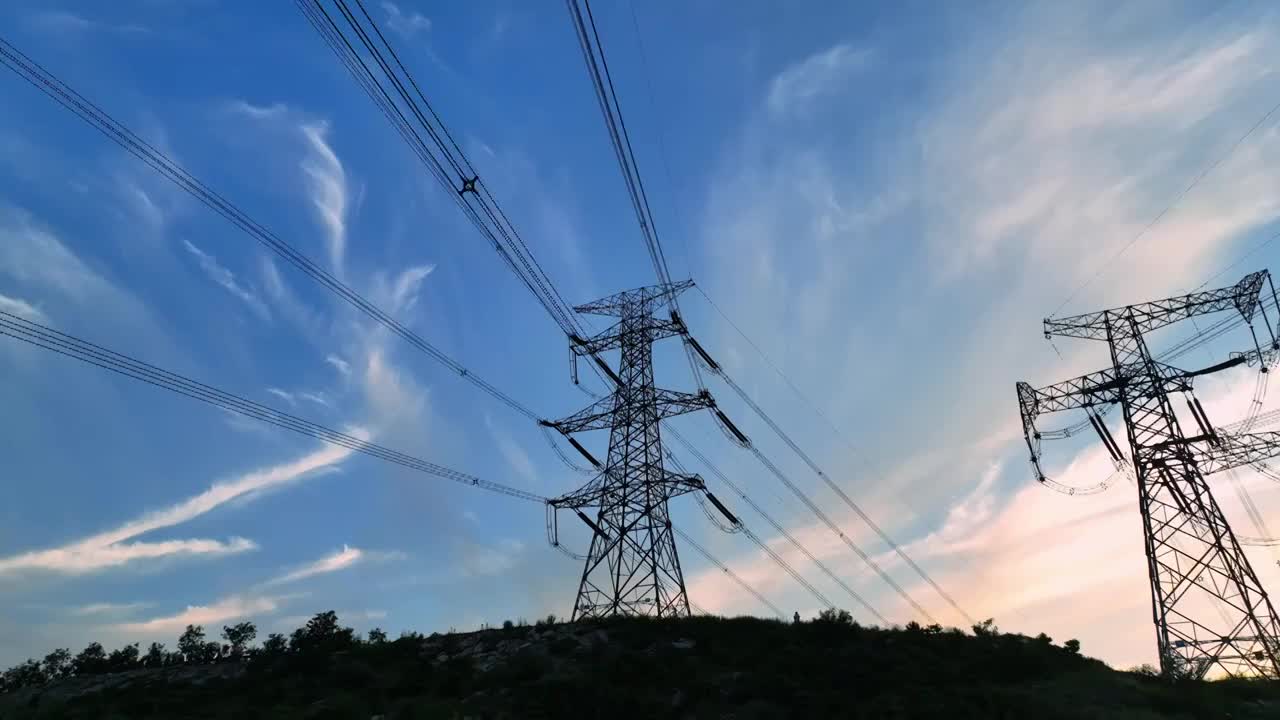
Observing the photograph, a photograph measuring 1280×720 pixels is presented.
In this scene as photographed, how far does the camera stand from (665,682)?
2016cm

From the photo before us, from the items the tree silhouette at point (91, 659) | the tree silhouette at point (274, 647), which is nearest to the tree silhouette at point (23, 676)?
the tree silhouette at point (91, 659)

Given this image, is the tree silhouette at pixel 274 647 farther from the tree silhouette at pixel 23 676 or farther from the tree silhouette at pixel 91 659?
the tree silhouette at pixel 23 676

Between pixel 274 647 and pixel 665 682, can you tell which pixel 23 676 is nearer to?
pixel 274 647

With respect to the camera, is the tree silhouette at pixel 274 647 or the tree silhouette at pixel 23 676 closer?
the tree silhouette at pixel 274 647

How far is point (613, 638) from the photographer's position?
80.1 feet

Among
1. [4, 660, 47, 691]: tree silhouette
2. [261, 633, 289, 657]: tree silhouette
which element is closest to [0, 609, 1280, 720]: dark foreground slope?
[261, 633, 289, 657]: tree silhouette

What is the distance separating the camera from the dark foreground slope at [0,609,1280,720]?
59.8ft

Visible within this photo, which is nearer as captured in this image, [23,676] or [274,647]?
[274,647]

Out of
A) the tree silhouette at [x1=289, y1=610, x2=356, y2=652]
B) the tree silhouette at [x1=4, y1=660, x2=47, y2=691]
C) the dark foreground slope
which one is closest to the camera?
the dark foreground slope

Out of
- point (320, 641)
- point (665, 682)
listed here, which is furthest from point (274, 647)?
point (665, 682)

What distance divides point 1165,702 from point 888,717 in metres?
8.91

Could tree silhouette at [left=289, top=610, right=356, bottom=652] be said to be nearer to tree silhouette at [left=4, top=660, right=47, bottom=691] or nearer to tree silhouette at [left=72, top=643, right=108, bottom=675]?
tree silhouette at [left=72, top=643, right=108, bottom=675]

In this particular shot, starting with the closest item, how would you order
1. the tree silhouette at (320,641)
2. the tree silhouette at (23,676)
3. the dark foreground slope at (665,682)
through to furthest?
1. the dark foreground slope at (665,682)
2. the tree silhouette at (320,641)
3. the tree silhouette at (23,676)

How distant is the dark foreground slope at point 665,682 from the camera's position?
18.2 metres
